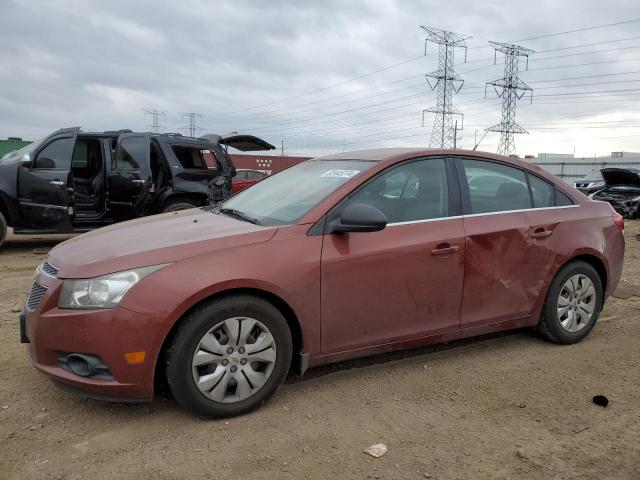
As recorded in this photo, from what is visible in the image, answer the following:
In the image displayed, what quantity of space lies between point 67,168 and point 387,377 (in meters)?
6.32

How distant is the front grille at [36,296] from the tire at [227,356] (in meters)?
0.80

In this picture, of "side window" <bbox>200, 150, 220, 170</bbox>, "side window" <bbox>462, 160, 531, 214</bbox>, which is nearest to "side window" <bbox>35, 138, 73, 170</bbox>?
"side window" <bbox>200, 150, 220, 170</bbox>

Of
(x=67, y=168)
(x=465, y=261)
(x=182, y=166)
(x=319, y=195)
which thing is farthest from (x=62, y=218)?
(x=465, y=261)

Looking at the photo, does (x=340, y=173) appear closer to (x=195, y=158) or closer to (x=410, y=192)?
(x=410, y=192)

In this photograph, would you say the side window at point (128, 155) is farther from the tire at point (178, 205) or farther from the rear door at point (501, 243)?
the rear door at point (501, 243)

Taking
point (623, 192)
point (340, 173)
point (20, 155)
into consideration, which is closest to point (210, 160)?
point (20, 155)

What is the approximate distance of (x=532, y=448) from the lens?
2.84 metres

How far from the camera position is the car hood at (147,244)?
9.46 ft

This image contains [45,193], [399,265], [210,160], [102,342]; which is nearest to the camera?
[102,342]

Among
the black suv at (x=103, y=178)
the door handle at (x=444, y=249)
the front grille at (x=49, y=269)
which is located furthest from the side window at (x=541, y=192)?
the black suv at (x=103, y=178)

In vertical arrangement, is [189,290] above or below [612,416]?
above

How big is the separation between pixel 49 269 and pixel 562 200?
3.79 meters

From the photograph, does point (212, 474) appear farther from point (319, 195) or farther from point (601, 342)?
point (601, 342)

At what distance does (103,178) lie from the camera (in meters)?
8.67
